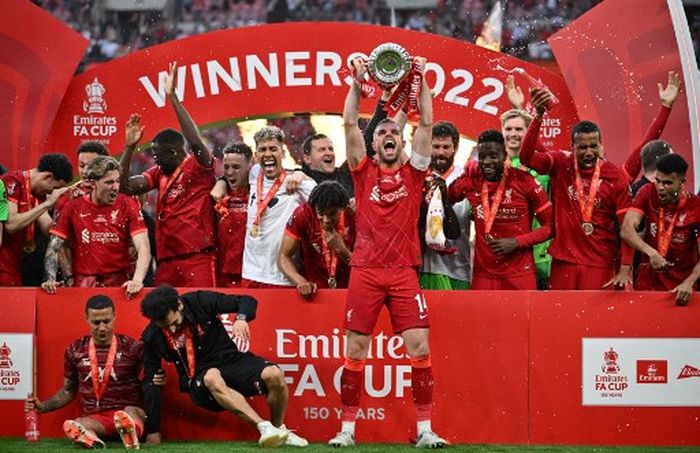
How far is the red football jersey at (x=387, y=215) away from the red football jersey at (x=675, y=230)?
1664 millimetres

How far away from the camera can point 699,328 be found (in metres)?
8.80

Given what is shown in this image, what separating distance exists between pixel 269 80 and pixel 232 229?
90.5 inches

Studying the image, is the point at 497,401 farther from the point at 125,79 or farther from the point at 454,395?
the point at 125,79

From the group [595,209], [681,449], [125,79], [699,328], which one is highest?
[125,79]

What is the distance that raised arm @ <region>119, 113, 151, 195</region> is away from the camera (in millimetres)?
9773

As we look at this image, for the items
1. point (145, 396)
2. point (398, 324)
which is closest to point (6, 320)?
point (145, 396)

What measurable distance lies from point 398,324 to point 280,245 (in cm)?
131

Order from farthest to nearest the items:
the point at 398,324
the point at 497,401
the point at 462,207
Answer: the point at 462,207 → the point at 497,401 → the point at 398,324

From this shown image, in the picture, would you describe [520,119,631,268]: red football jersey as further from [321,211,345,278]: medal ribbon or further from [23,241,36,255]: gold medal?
[23,241,36,255]: gold medal

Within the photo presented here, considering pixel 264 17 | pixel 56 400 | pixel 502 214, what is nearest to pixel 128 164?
pixel 56 400

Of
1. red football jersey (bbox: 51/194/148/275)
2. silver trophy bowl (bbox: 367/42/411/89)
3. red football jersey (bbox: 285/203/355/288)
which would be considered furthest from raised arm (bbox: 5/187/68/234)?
silver trophy bowl (bbox: 367/42/411/89)

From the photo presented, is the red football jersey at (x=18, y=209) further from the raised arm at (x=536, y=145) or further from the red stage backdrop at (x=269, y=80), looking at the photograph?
the raised arm at (x=536, y=145)

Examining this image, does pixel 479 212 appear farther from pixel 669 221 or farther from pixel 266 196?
pixel 266 196

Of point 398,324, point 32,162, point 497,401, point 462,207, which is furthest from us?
point 32,162
